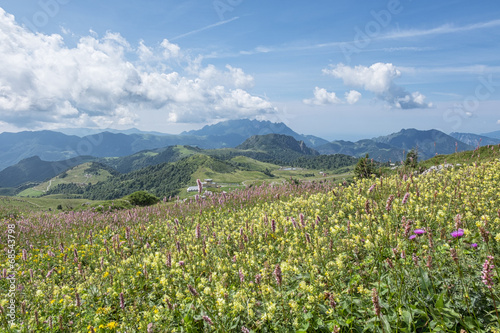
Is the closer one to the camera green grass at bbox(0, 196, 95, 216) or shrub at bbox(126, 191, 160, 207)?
green grass at bbox(0, 196, 95, 216)

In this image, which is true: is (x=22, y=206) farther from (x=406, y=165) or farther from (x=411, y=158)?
(x=411, y=158)

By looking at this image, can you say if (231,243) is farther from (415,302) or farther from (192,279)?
(415,302)

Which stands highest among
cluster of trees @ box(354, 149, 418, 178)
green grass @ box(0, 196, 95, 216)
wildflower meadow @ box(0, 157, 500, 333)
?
cluster of trees @ box(354, 149, 418, 178)

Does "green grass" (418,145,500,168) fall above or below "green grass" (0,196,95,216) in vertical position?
above

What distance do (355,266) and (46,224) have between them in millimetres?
18516

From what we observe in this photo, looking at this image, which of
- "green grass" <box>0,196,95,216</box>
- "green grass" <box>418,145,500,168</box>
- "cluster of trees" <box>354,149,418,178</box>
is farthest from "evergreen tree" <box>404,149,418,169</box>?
"green grass" <box>0,196,95,216</box>

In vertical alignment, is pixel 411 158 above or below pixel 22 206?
above

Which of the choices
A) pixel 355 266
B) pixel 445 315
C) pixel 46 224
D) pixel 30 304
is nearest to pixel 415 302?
pixel 445 315

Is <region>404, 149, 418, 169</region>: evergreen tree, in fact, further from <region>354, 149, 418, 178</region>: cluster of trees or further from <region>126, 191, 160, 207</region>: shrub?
<region>126, 191, 160, 207</region>: shrub

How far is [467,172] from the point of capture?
10.8 metres

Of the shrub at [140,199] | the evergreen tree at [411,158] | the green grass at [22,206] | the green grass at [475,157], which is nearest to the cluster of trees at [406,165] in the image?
the evergreen tree at [411,158]

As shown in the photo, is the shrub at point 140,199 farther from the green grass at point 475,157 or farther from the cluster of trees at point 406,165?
the green grass at point 475,157

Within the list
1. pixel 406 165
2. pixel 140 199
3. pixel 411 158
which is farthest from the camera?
pixel 140 199

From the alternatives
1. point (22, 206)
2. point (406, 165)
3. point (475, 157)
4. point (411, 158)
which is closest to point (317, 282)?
point (406, 165)
